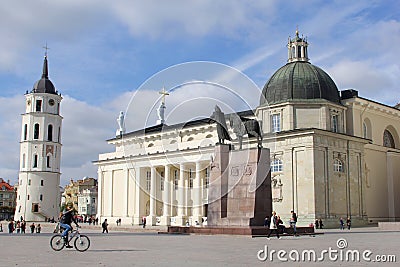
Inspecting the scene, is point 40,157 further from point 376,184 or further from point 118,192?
point 376,184

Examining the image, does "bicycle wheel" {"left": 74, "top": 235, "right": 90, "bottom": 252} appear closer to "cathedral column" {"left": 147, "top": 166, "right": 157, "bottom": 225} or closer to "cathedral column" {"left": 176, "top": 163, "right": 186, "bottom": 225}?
"cathedral column" {"left": 176, "top": 163, "right": 186, "bottom": 225}

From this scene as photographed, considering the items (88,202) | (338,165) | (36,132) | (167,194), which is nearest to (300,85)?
(338,165)

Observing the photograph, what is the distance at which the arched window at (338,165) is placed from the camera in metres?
53.1

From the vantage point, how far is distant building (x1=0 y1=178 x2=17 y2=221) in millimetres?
137375

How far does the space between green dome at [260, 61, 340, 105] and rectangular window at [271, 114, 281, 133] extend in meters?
1.57

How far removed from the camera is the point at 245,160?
2828cm

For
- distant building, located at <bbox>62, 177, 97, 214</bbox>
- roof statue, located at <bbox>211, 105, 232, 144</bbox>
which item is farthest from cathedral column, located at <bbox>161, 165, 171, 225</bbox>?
distant building, located at <bbox>62, 177, 97, 214</bbox>

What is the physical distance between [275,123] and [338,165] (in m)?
8.15

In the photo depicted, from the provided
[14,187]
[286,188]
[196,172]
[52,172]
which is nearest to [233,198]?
[286,188]

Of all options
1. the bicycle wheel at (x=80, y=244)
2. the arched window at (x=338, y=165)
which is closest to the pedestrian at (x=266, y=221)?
the bicycle wheel at (x=80, y=244)

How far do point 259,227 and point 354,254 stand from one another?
1089cm

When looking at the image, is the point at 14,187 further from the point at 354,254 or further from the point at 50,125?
the point at 354,254

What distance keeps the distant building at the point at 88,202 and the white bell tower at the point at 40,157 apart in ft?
193

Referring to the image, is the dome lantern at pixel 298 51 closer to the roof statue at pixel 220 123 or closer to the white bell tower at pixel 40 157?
the roof statue at pixel 220 123
